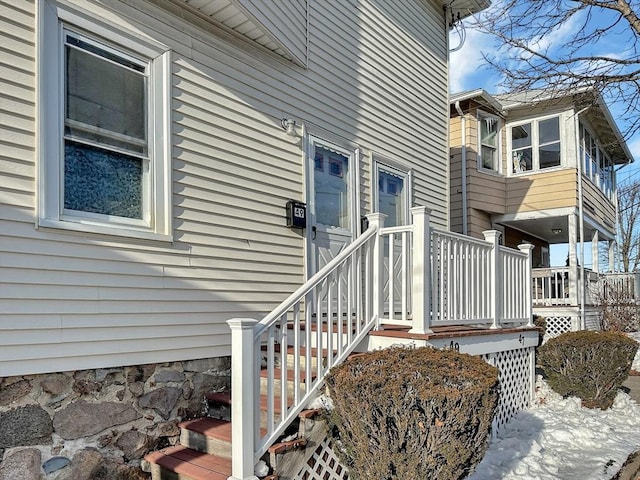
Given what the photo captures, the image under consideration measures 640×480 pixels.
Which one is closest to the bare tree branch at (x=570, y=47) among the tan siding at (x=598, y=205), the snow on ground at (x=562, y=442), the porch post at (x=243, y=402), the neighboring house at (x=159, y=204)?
the neighboring house at (x=159, y=204)

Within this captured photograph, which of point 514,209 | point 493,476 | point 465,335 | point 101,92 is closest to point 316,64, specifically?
point 101,92

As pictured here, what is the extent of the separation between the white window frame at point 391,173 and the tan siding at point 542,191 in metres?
5.10

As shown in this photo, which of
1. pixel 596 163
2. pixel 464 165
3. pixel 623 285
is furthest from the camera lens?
pixel 596 163

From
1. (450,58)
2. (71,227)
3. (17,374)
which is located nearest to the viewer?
(17,374)

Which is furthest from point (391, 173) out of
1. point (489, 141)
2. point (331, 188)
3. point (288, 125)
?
point (489, 141)

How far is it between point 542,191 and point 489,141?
5.33ft

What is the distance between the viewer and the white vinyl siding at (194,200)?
10.4 feet

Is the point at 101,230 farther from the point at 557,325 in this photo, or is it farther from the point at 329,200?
the point at 557,325

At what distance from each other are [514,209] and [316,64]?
23.9 ft

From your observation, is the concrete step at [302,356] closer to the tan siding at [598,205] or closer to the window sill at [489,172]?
the window sill at [489,172]

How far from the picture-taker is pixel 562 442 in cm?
477

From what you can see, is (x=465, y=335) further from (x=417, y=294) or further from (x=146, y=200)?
(x=146, y=200)

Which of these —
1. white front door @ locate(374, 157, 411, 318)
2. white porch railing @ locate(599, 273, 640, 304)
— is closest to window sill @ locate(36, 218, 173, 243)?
white front door @ locate(374, 157, 411, 318)

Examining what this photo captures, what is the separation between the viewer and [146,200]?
3.90 m
